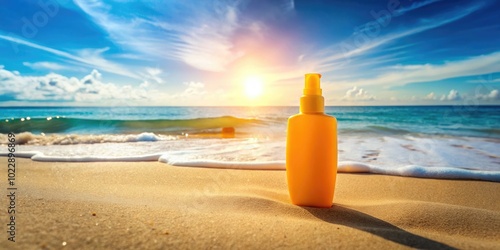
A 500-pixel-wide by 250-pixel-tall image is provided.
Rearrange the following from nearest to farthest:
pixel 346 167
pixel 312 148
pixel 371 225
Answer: pixel 371 225 < pixel 312 148 < pixel 346 167

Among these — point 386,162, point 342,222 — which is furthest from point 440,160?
point 342,222

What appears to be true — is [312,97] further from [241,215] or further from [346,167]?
[346,167]

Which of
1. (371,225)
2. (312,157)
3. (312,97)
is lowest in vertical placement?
(371,225)

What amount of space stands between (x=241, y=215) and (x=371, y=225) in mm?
595

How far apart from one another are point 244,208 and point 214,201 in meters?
0.23

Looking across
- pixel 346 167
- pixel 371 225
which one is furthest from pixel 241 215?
pixel 346 167

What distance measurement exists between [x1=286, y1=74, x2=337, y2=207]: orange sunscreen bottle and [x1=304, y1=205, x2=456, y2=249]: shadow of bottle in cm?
8

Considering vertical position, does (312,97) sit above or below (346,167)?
above

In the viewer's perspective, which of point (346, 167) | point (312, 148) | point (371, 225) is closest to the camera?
point (371, 225)

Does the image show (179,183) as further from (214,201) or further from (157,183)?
(214,201)

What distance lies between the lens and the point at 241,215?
5.25 ft

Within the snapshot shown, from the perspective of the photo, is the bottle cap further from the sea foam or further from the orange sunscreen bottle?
the sea foam

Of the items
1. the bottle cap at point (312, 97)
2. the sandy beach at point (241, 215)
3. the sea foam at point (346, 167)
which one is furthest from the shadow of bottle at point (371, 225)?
the sea foam at point (346, 167)

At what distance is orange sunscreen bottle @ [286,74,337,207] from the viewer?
1709 millimetres
